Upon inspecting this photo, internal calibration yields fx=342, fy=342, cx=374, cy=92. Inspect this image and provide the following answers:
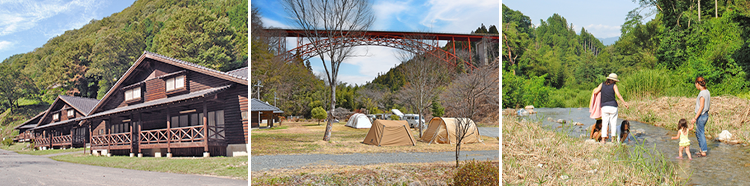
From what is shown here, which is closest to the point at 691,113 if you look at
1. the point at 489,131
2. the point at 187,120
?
the point at 489,131

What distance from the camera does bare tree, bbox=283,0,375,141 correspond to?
489 centimetres

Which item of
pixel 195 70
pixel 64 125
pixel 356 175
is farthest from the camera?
pixel 64 125

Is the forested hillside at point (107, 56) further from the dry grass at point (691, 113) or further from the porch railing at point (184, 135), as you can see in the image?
the dry grass at point (691, 113)

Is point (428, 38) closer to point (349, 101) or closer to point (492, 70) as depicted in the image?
point (492, 70)

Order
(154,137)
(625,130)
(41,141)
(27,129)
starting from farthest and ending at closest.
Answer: (27,129)
(41,141)
(154,137)
(625,130)

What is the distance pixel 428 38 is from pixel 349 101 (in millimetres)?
1733

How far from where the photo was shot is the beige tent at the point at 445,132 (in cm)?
528

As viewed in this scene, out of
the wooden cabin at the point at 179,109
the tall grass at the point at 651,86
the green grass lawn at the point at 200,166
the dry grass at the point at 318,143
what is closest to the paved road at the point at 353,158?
the dry grass at the point at 318,143

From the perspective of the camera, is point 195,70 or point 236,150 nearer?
point 236,150

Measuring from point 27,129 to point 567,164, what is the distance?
36960 mm

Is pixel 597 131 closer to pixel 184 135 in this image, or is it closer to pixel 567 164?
pixel 567 164

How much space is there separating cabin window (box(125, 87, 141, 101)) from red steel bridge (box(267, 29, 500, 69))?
10834 mm

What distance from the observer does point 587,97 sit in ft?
34.6

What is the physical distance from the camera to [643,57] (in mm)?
10953
